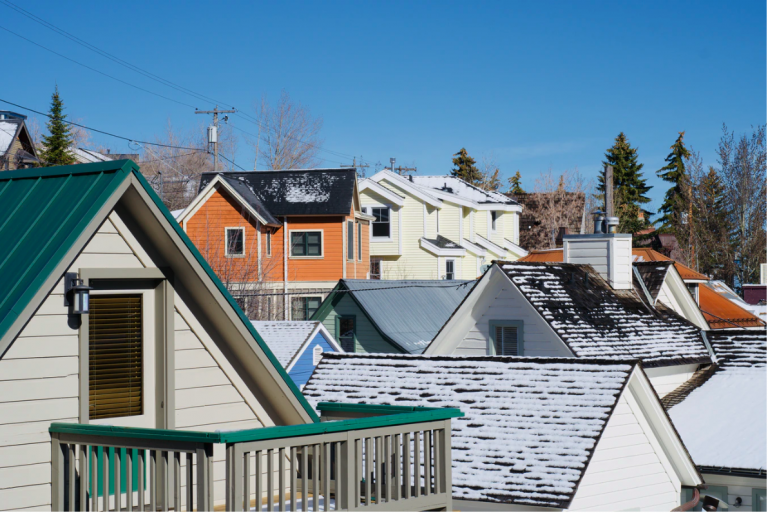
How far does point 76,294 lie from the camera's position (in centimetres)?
712

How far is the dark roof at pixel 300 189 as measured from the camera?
138 ft

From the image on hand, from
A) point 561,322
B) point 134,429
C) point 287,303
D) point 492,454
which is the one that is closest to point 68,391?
point 134,429

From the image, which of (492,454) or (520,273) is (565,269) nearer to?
(520,273)

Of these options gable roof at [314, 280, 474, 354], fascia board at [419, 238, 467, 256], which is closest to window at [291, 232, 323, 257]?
gable roof at [314, 280, 474, 354]

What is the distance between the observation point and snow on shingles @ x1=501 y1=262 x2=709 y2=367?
19422mm

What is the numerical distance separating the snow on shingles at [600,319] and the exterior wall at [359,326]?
11.5 m

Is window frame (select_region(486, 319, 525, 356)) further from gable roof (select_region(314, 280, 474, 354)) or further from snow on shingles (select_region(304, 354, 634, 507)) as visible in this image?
gable roof (select_region(314, 280, 474, 354))

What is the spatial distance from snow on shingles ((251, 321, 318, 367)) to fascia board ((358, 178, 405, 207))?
69.6ft

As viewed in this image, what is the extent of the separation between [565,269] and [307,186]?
23.3 m

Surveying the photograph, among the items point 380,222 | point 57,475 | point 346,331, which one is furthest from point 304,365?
point 380,222

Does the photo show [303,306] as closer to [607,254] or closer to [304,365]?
[304,365]

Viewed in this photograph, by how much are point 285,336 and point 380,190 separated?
22357 mm

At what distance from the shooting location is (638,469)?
1463 centimetres

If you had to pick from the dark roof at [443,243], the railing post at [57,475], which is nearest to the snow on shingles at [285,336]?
the railing post at [57,475]
